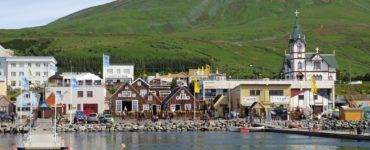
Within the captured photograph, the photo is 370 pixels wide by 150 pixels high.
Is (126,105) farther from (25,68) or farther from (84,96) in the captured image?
(25,68)

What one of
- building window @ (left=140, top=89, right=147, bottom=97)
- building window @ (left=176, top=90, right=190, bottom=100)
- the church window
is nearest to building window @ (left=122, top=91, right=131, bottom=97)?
building window @ (left=140, top=89, right=147, bottom=97)

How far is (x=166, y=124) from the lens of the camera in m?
96.4

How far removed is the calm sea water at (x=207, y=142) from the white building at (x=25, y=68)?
73.3 metres

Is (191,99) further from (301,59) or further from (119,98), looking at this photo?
(301,59)

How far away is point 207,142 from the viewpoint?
7169 centimetres

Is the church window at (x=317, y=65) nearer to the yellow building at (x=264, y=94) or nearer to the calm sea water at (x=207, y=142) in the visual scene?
the yellow building at (x=264, y=94)

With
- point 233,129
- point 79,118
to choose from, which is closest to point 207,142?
point 233,129

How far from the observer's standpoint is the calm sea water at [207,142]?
65.3 m

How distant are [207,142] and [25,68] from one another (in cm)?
8866

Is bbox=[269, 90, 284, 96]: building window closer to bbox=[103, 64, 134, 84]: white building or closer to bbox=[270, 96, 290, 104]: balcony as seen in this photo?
bbox=[270, 96, 290, 104]: balcony

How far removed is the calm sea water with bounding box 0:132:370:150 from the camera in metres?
65.3

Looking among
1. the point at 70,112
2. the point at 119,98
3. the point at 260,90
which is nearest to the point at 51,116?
the point at 70,112

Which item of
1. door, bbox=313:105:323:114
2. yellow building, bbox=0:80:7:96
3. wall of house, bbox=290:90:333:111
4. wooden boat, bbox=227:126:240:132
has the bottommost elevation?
wooden boat, bbox=227:126:240:132

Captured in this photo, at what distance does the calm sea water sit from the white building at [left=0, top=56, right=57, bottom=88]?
7326 centimetres
